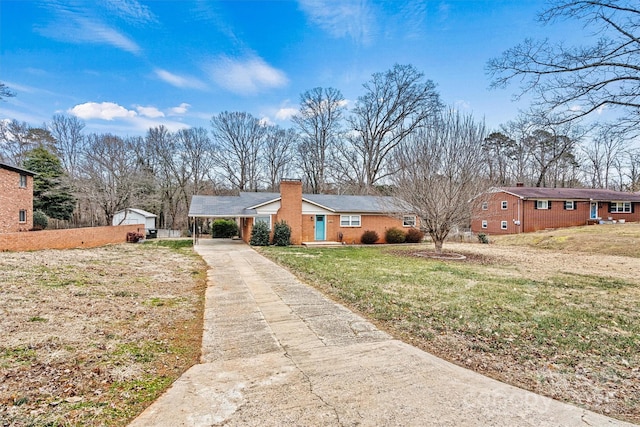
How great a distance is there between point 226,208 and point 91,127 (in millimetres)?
21465

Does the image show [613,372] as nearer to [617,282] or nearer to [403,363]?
[403,363]

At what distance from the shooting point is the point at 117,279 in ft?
27.3

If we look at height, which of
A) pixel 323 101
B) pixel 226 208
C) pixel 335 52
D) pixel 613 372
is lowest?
pixel 613 372

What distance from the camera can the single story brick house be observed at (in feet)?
64.6

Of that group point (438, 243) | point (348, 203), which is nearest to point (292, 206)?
point (348, 203)

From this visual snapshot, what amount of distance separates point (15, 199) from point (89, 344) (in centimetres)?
2276

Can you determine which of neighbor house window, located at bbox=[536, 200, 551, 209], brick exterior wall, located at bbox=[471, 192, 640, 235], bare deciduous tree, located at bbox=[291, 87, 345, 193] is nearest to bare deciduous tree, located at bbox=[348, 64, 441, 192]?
bare deciduous tree, located at bbox=[291, 87, 345, 193]

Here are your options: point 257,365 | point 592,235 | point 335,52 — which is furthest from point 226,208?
point 592,235

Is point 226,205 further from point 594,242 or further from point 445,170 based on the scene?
point 594,242

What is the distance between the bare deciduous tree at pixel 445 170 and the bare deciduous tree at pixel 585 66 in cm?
621

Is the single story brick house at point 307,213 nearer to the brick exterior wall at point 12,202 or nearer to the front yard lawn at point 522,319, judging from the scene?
the front yard lawn at point 522,319

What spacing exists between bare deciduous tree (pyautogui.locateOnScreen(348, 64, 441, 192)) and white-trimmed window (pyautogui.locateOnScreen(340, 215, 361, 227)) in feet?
36.5

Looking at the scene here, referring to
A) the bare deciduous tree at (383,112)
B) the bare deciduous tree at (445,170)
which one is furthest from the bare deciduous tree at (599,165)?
the bare deciduous tree at (445,170)

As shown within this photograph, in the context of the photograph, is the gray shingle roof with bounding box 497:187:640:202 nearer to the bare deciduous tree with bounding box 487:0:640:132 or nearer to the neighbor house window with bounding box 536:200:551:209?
the neighbor house window with bounding box 536:200:551:209
